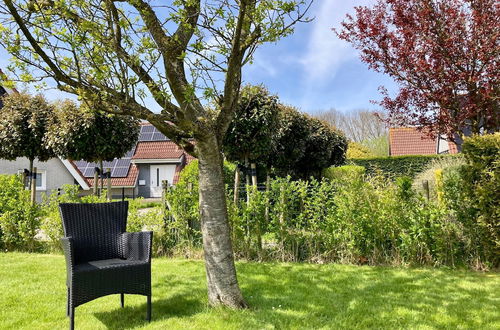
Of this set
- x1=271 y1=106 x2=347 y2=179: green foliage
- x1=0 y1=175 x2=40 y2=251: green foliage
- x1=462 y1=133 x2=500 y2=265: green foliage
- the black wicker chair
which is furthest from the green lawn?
x1=271 y1=106 x2=347 y2=179: green foliage

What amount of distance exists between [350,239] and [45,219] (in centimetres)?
539

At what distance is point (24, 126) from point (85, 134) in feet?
6.62

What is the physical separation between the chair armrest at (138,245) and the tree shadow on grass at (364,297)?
1159 millimetres

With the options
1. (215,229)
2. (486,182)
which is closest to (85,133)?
(215,229)

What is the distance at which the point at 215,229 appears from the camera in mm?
3363

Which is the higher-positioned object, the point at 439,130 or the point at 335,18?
the point at 335,18

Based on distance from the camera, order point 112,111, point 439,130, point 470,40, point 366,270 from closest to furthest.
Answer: point 112,111 → point 366,270 → point 470,40 → point 439,130

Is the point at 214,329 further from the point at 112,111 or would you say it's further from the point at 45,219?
the point at 45,219

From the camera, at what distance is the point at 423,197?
546cm

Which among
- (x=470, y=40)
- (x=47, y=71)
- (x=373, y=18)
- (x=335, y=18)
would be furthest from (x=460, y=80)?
(x=47, y=71)

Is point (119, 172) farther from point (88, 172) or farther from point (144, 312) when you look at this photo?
point (144, 312)

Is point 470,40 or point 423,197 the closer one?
point 423,197

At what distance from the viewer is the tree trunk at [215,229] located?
337cm

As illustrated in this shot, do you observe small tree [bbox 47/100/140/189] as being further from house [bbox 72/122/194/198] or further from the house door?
the house door
